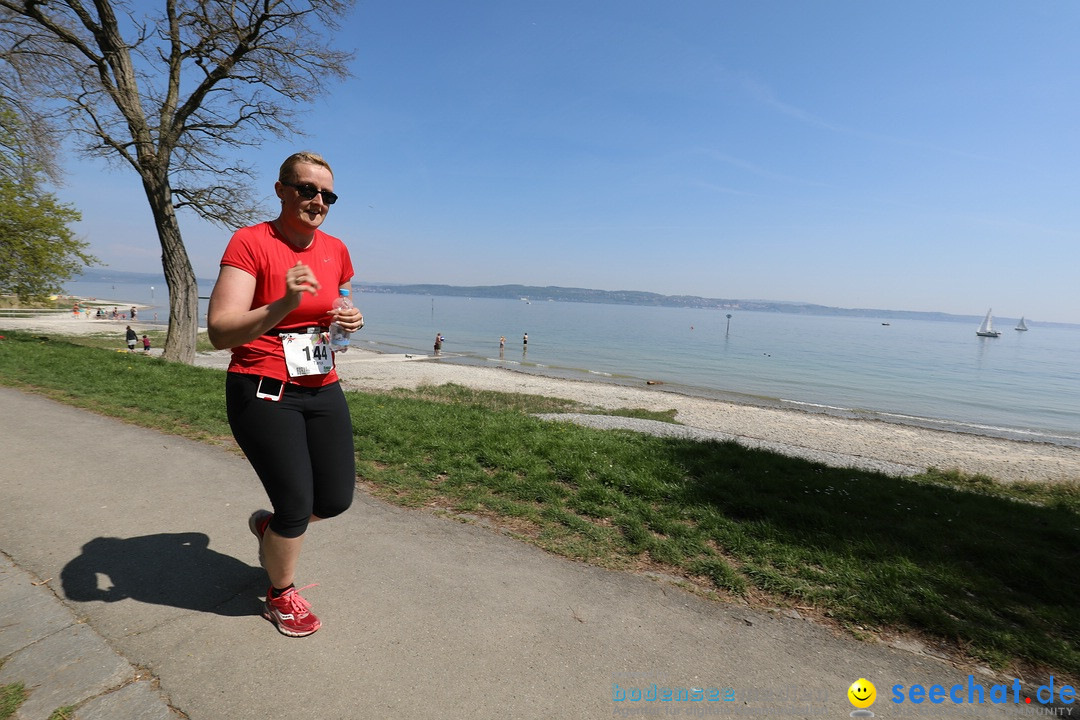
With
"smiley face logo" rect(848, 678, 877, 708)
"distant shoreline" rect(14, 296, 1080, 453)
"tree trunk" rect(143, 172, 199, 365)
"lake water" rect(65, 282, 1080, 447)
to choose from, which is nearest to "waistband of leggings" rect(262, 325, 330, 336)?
"smiley face logo" rect(848, 678, 877, 708)

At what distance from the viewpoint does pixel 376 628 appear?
99.8 inches

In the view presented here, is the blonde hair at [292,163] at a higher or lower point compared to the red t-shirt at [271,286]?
higher

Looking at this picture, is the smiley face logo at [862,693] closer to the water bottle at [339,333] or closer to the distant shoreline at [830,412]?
the water bottle at [339,333]

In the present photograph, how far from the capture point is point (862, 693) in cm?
229

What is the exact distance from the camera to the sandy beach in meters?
12.8

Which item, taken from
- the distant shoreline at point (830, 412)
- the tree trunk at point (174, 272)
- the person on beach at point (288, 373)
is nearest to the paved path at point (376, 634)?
the person on beach at point (288, 373)

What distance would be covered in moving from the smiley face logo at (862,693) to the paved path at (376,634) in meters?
0.03

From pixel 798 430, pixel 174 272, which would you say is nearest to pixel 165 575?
pixel 174 272

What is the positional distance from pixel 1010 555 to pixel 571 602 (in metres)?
3.29

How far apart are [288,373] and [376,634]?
1315mm

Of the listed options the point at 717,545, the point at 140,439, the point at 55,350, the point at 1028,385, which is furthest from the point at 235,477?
the point at 1028,385

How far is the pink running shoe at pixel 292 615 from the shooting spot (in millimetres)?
2457

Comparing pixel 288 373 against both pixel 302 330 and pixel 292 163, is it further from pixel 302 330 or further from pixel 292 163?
pixel 292 163

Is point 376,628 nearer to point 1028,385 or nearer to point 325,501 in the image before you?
point 325,501
